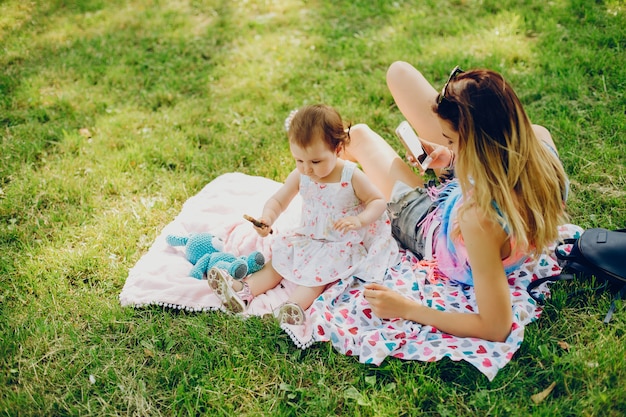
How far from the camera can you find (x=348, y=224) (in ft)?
9.23

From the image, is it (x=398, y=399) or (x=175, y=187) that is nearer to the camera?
(x=398, y=399)

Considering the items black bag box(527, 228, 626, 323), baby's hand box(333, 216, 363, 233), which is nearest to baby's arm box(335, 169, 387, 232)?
baby's hand box(333, 216, 363, 233)

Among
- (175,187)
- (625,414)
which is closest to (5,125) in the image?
(175,187)

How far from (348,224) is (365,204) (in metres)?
0.34

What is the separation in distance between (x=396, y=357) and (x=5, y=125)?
3.99 meters

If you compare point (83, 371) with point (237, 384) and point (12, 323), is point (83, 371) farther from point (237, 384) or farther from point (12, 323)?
point (237, 384)

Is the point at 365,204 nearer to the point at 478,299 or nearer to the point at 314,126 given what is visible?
the point at 314,126

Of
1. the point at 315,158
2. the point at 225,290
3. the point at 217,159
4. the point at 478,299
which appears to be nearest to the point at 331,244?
the point at 315,158

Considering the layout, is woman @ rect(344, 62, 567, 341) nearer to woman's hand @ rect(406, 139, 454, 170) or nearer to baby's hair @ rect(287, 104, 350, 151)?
woman's hand @ rect(406, 139, 454, 170)

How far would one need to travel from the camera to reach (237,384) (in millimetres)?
2598

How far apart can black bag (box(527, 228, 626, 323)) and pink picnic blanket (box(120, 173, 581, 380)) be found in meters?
0.11

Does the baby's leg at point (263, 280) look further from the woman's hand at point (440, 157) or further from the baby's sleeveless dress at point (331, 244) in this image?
the woman's hand at point (440, 157)

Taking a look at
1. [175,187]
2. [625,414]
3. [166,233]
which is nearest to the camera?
[625,414]

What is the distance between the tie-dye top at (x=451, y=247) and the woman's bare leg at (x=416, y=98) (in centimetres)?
64
